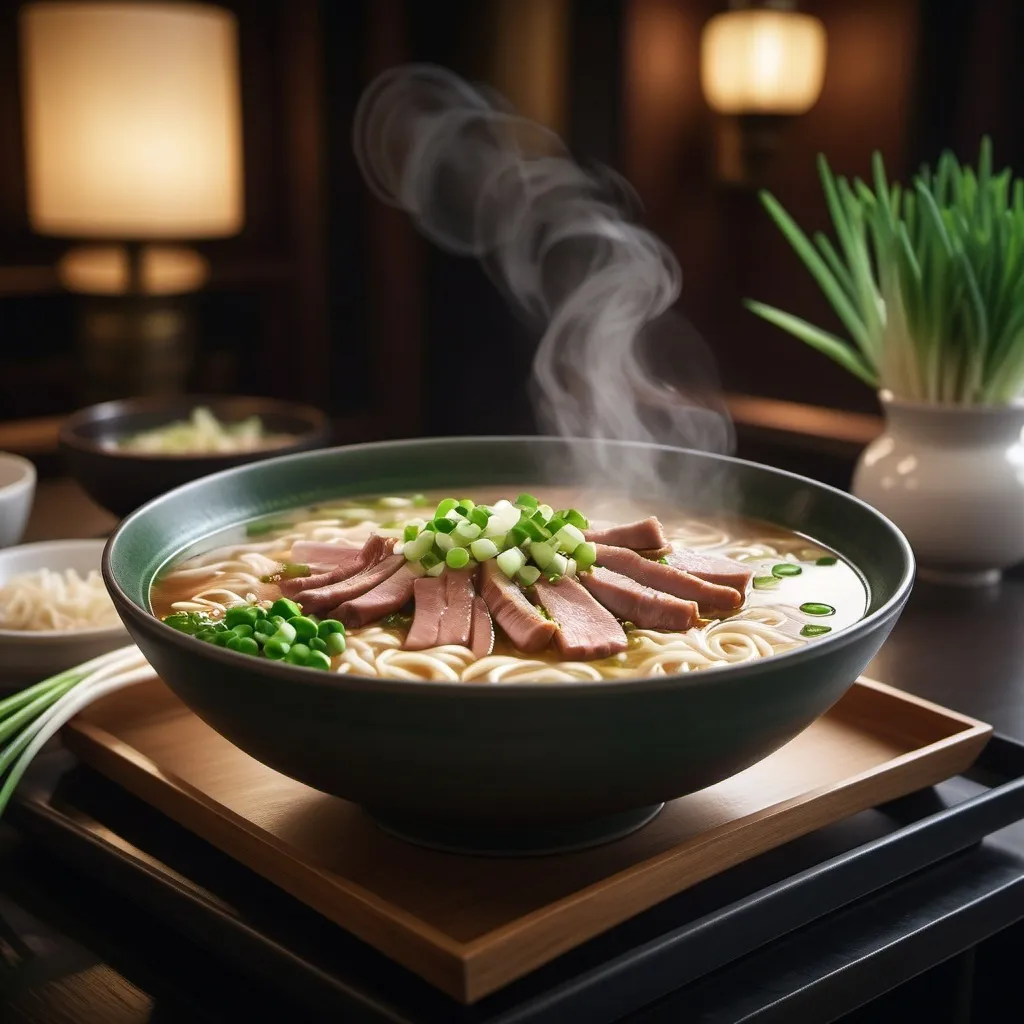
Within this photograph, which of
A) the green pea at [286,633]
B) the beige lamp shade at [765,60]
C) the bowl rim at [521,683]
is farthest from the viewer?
the beige lamp shade at [765,60]

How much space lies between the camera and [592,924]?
110cm

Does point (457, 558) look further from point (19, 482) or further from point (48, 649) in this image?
point (19, 482)

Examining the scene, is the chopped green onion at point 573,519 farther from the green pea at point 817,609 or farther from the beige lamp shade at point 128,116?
the beige lamp shade at point 128,116

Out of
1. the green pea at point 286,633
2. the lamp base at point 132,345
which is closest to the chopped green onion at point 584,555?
the green pea at point 286,633

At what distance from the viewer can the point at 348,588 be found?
1.48 metres

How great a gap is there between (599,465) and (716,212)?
167 inches

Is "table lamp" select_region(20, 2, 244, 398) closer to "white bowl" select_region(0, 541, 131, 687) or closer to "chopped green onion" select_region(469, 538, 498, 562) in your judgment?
"white bowl" select_region(0, 541, 131, 687)

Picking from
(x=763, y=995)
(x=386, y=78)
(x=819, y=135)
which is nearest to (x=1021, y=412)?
(x=763, y=995)

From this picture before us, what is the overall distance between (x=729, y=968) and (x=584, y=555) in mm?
491

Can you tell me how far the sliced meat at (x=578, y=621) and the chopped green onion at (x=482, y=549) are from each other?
0.07 metres

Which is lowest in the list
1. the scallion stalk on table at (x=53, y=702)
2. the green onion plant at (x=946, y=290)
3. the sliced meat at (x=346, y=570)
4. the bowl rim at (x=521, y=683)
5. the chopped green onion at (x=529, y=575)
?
the scallion stalk on table at (x=53, y=702)

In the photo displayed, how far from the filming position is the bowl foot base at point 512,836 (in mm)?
1192

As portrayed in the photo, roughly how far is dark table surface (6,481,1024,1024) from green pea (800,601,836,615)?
312 millimetres

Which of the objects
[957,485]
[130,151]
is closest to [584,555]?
[957,485]
